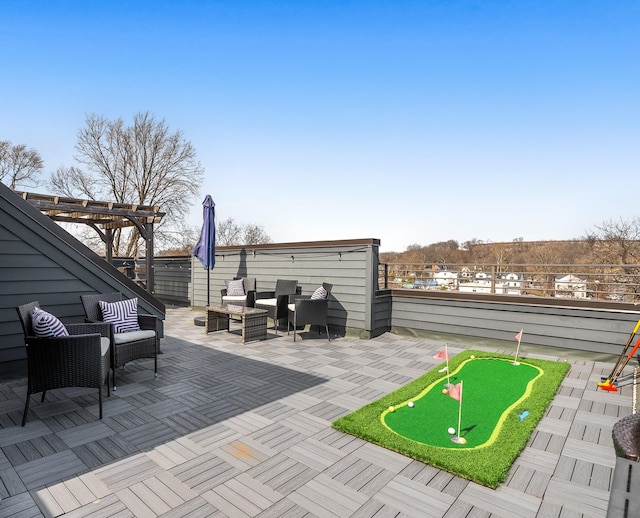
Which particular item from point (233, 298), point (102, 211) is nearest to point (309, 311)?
point (233, 298)

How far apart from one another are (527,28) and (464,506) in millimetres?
9031

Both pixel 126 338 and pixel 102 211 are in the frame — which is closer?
pixel 126 338

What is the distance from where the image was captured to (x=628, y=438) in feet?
4.68

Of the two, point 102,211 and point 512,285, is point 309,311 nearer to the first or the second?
point 512,285

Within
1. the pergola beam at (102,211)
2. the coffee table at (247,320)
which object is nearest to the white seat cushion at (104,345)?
the coffee table at (247,320)

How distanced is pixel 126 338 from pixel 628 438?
388 cm

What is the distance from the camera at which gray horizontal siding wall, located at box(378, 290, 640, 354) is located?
4516 mm

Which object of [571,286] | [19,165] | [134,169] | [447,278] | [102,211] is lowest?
[571,286]

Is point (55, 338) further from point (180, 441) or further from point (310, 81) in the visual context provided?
point (310, 81)

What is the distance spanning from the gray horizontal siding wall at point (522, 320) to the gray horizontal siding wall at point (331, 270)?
0.47 m

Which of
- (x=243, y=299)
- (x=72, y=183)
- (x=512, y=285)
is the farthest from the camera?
(x=72, y=183)

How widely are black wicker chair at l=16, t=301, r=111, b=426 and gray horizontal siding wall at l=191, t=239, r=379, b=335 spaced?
3.82 m

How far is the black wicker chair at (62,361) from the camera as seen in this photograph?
8.93ft

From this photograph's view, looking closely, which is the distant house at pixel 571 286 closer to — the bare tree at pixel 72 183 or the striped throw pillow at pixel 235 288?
the striped throw pillow at pixel 235 288
